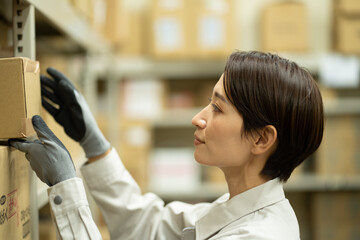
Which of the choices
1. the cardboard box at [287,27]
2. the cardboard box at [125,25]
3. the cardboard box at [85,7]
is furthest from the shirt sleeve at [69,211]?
the cardboard box at [287,27]

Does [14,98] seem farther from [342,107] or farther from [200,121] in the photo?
[342,107]

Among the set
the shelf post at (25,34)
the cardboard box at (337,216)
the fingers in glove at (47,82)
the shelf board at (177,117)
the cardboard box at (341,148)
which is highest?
the shelf post at (25,34)

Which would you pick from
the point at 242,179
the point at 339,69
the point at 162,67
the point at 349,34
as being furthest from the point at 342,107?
the point at 242,179

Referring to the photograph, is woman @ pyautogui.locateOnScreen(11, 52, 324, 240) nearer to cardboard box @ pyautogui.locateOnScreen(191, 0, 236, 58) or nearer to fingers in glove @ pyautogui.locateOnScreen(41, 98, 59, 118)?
fingers in glove @ pyautogui.locateOnScreen(41, 98, 59, 118)

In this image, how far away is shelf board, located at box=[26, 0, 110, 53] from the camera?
3.75 ft

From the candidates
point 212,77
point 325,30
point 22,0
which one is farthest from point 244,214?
point 325,30

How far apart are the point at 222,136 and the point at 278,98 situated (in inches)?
6.9

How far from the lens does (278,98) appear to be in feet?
3.20

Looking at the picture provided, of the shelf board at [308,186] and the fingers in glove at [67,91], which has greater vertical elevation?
the fingers in glove at [67,91]

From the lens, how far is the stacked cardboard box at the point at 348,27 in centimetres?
267

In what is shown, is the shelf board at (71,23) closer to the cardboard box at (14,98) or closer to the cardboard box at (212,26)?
the cardboard box at (14,98)

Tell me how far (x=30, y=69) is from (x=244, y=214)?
0.67 meters

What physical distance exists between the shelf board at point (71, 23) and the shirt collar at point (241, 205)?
0.76 meters

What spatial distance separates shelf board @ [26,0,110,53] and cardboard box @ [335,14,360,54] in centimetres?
168
